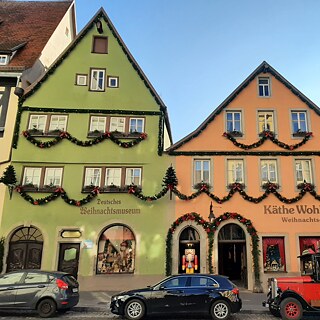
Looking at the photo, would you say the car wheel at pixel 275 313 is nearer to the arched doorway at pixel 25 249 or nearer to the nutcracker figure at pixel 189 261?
the nutcracker figure at pixel 189 261

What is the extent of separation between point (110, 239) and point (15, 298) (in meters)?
7.56

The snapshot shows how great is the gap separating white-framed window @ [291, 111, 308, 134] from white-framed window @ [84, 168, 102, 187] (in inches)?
469

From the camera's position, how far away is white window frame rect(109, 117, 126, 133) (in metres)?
21.0

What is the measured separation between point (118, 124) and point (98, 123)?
1.23 meters

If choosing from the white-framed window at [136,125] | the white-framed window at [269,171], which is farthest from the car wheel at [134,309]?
the white-framed window at [136,125]

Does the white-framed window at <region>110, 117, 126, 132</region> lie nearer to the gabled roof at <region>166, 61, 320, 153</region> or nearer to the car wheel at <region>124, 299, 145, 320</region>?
the gabled roof at <region>166, 61, 320, 153</region>

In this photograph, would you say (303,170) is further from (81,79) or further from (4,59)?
(4,59)

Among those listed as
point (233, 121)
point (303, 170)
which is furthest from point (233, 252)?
point (233, 121)

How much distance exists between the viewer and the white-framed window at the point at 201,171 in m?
20.2

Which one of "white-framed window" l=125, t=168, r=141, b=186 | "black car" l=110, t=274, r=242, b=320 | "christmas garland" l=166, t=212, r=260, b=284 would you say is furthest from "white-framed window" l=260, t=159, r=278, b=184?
"black car" l=110, t=274, r=242, b=320

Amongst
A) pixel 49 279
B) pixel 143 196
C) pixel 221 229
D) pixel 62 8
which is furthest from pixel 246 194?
pixel 62 8

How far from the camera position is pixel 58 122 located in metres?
21.2

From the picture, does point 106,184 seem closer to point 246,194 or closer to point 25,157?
point 25,157

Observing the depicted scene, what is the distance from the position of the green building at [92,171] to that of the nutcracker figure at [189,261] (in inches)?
48.7
